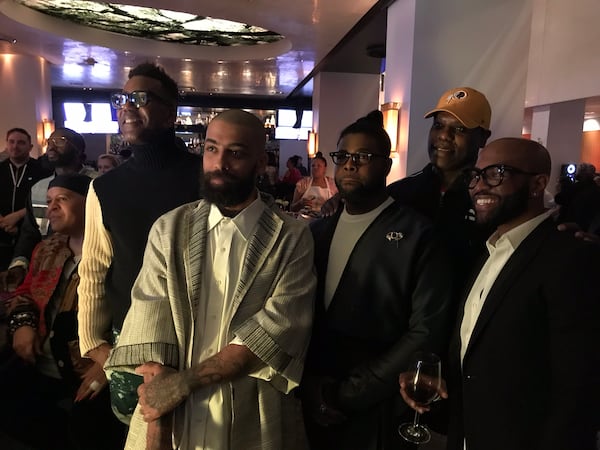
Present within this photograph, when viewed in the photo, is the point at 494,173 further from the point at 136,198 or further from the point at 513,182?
the point at 136,198

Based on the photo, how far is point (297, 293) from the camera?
4.86 ft

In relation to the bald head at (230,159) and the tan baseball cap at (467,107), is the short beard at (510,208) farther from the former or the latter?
the bald head at (230,159)

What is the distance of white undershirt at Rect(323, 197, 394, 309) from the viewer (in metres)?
1.78

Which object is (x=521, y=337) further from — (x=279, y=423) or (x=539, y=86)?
(x=539, y=86)

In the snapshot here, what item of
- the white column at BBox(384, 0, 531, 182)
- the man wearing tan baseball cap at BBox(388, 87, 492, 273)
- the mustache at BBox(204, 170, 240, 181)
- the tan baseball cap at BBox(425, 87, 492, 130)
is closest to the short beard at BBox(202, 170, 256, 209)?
the mustache at BBox(204, 170, 240, 181)

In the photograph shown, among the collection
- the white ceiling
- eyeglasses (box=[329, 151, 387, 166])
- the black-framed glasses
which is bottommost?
the black-framed glasses

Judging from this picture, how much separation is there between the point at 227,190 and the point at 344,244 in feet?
1.84

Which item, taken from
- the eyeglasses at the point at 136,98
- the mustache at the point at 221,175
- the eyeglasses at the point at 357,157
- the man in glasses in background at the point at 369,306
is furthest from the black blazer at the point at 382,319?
the eyeglasses at the point at 136,98

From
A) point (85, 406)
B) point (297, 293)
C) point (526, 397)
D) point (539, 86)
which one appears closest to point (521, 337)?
point (526, 397)

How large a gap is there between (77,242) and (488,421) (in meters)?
2.04

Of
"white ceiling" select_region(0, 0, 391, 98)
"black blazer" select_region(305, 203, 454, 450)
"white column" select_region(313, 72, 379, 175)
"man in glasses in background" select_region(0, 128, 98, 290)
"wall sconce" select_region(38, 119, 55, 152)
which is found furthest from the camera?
"wall sconce" select_region(38, 119, 55, 152)

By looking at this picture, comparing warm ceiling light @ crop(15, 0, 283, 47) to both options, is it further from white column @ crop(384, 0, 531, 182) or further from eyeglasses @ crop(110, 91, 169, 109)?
eyeglasses @ crop(110, 91, 169, 109)

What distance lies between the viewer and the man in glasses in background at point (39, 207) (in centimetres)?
258

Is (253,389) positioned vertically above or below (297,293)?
below
